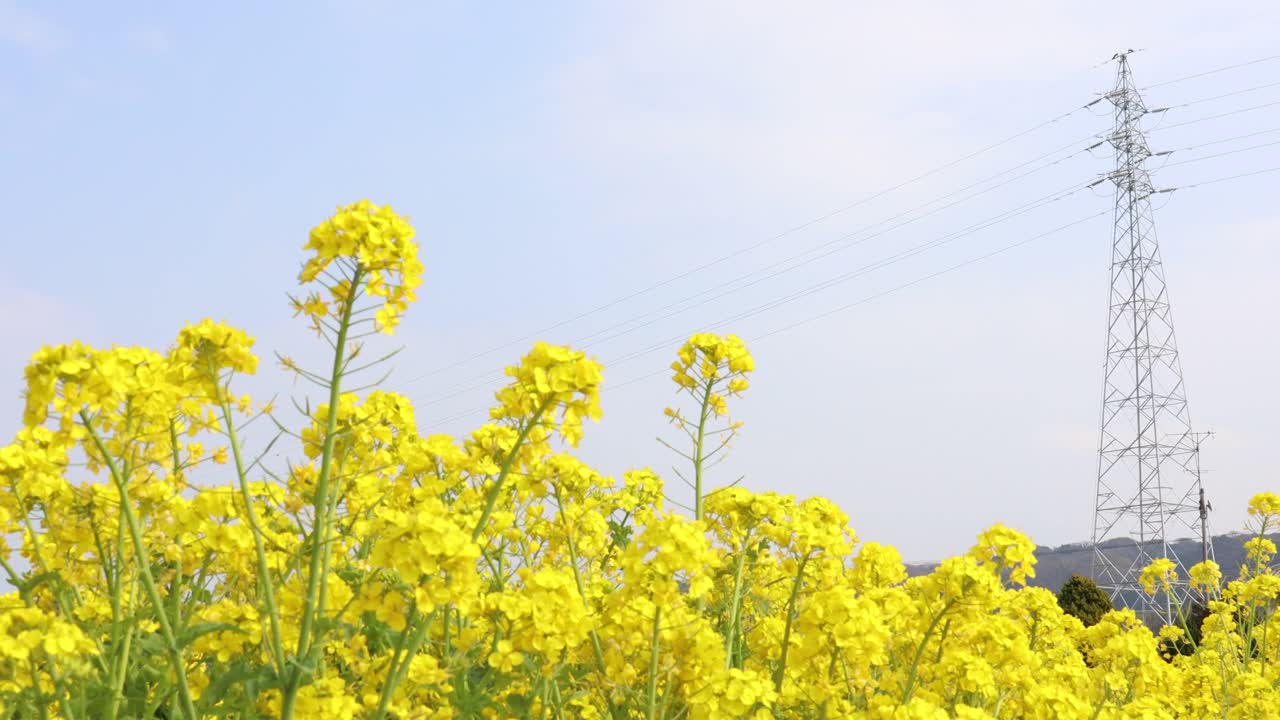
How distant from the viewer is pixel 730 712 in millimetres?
3273

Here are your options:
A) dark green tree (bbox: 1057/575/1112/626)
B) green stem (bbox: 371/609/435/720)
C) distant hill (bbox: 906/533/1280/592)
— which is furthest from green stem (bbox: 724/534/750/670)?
distant hill (bbox: 906/533/1280/592)

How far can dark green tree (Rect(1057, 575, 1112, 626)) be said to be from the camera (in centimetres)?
1486

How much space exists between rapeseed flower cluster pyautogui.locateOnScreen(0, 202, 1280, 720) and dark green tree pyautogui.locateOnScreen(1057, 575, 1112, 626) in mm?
10973

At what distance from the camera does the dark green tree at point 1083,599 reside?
1486 cm

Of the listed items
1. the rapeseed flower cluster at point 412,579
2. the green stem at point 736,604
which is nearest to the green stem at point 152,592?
the rapeseed flower cluster at point 412,579

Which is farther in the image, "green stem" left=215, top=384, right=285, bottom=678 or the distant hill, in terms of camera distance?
the distant hill

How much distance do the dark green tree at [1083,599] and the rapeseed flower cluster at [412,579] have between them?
432 inches

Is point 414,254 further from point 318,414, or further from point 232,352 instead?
point 318,414

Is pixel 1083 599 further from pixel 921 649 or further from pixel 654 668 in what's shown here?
pixel 654 668

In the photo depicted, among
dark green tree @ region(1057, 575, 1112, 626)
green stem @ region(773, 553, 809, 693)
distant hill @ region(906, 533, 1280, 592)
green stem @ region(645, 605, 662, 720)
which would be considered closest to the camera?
green stem @ region(645, 605, 662, 720)

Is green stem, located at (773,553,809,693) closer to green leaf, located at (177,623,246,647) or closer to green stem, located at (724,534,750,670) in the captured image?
green stem, located at (724,534,750,670)

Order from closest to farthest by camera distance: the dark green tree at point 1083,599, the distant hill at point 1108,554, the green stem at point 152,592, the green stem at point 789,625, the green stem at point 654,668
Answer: the green stem at point 152,592
the green stem at point 654,668
the green stem at point 789,625
the dark green tree at point 1083,599
the distant hill at point 1108,554

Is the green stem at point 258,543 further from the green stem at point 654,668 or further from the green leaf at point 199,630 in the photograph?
the green stem at point 654,668

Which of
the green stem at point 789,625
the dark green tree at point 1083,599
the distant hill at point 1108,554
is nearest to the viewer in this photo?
the green stem at point 789,625
